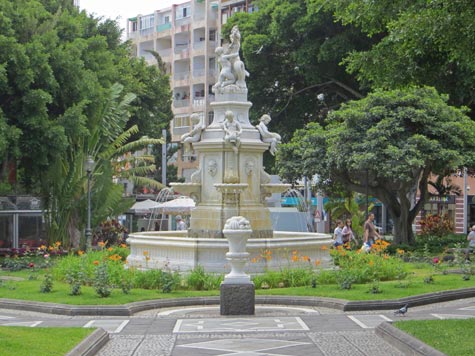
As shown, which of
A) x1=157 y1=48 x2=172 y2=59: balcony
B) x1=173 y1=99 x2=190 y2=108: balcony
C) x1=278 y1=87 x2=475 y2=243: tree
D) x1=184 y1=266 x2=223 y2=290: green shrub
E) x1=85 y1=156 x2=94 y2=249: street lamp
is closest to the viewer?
x1=184 y1=266 x2=223 y2=290: green shrub

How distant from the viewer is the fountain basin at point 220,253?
23.2m

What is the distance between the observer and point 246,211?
26141 millimetres

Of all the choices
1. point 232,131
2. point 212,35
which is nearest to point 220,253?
point 232,131

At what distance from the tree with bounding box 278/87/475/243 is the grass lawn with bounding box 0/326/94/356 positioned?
20698mm

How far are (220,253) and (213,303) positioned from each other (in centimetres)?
358

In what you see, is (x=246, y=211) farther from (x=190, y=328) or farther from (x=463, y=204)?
(x=463, y=204)

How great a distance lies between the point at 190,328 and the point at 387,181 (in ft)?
72.9

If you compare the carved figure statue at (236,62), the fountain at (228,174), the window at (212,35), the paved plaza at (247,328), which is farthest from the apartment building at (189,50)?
the paved plaza at (247,328)

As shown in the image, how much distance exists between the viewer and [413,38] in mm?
17969

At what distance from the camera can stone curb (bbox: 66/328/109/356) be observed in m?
12.6

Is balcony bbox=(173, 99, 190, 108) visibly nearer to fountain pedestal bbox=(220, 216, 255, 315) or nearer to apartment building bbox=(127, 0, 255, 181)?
apartment building bbox=(127, 0, 255, 181)

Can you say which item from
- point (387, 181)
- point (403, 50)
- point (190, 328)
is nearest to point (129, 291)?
point (190, 328)

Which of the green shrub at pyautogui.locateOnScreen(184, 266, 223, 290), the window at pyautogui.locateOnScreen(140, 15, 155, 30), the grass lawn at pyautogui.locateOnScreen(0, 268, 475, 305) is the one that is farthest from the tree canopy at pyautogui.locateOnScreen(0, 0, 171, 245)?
the window at pyautogui.locateOnScreen(140, 15, 155, 30)

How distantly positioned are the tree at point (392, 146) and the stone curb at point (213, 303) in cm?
1382
